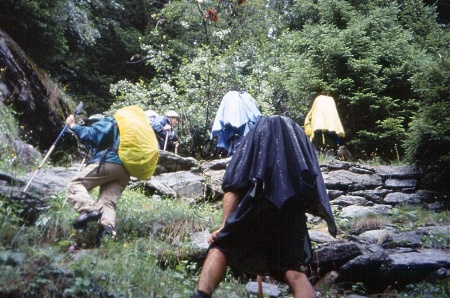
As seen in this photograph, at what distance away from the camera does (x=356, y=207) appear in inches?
381

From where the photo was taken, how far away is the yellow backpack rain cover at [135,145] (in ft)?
19.7

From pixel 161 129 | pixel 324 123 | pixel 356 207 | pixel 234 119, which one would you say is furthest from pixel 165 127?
pixel 356 207

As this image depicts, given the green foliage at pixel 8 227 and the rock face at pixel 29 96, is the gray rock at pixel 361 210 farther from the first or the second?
the rock face at pixel 29 96

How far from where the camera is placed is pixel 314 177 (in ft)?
12.4

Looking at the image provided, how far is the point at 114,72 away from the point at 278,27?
741 centimetres

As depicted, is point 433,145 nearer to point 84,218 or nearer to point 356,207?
point 356,207

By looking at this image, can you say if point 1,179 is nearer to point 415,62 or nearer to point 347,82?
point 347,82

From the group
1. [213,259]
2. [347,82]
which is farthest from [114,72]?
[213,259]

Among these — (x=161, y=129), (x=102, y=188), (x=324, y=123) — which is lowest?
A: (x=102, y=188)

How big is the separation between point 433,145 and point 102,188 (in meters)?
7.32

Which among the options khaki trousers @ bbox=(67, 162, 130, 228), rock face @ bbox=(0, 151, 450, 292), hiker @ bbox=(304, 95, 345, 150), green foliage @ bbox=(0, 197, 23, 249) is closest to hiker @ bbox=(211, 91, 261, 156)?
rock face @ bbox=(0, 151, 450, 292)

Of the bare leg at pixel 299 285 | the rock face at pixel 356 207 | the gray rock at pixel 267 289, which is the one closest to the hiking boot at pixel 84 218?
the rock face at pixel 356 207

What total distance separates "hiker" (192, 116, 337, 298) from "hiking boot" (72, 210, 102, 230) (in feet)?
7.83

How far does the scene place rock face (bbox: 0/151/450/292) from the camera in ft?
19.4
